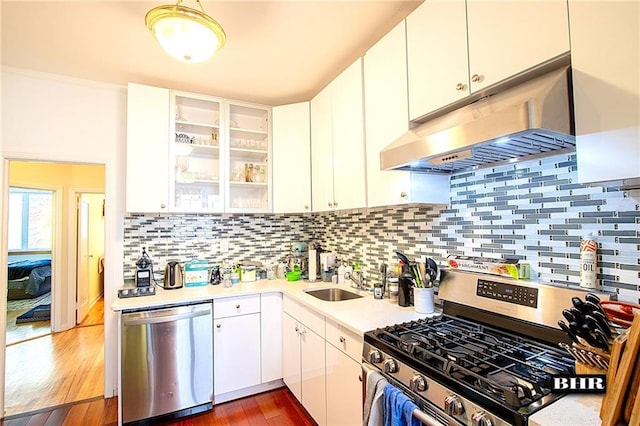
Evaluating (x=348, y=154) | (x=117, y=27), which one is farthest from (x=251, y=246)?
(x=117, y=27)

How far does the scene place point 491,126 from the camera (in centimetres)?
105

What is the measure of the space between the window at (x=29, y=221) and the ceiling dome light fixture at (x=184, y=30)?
19.2ft

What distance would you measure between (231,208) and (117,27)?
1.45 m

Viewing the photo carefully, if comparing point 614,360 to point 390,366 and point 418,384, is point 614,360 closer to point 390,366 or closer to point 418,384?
point 418,384

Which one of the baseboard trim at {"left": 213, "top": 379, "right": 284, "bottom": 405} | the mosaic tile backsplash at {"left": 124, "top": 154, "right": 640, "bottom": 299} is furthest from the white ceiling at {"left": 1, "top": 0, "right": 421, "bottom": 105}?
the baseboard trim at {"left": 213, "top": 379, "right": 284, "bottom": 405}

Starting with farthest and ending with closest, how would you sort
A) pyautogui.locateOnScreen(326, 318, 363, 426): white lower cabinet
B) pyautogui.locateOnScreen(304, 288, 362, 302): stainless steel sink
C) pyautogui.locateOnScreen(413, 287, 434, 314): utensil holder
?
pyautogui.locateOnScreen(304, 288, 362, 302): stainless steel sink, pyautogui.locateOnScreen(413, 287, 434, 314): utensil holder, pyautogui.locateOnScreen(326, 318, 363, 426): white lower cabinet

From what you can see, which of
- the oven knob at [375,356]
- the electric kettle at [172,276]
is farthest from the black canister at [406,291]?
the electric kettle at [172,276]

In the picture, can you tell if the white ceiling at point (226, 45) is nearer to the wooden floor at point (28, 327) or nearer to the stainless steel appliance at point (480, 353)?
the stainless steel appliance at point (480, 353)

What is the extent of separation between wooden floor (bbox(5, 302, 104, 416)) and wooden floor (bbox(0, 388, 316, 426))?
129mm

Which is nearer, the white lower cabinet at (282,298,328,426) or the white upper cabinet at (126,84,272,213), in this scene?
the white lower cabinet at (282,298,328,426)

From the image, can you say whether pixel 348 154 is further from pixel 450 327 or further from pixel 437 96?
pixel 450 327

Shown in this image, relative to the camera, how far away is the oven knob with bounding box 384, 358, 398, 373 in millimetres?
1240

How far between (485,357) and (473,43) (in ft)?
4.10

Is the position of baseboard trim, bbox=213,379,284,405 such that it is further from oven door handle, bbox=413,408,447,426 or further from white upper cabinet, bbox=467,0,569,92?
white upper cabinet, bbox=467,0,569,92
